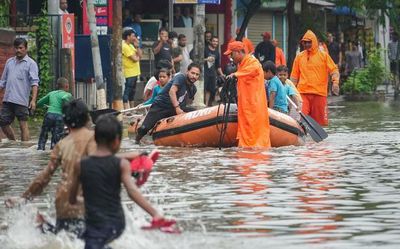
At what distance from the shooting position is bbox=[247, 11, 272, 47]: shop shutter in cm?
4561

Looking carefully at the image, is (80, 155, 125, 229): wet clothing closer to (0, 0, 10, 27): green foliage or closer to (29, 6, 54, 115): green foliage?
(29, 6, 54, 115): green foliage

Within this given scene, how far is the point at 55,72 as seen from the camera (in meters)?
27.2

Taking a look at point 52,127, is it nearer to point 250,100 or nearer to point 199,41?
point 250,100

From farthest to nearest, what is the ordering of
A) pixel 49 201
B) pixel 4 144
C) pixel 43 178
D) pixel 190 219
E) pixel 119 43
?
pixel 119 43 → pixel 4 144 → pixel 49 201 → pixel 190 219 → pixel 43 178

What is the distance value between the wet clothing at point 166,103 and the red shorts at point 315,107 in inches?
104

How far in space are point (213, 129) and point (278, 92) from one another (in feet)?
6.54

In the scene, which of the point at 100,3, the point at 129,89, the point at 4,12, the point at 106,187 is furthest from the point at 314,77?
the point at 106,187

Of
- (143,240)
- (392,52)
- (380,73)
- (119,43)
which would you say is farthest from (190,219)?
(392,52)

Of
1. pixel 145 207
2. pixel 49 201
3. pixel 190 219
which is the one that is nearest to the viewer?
pixel 145 207

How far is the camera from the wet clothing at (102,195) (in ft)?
28.4

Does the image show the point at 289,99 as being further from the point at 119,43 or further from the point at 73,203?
the point at 73,203

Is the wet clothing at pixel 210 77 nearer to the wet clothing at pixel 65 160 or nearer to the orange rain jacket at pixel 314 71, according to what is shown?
the orange rain jacket at pixel 314 71

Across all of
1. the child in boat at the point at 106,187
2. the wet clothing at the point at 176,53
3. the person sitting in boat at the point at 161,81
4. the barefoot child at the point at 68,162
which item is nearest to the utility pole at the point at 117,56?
the person sitting in boat at the point at 161,81

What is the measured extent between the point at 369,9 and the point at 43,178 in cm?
3210
